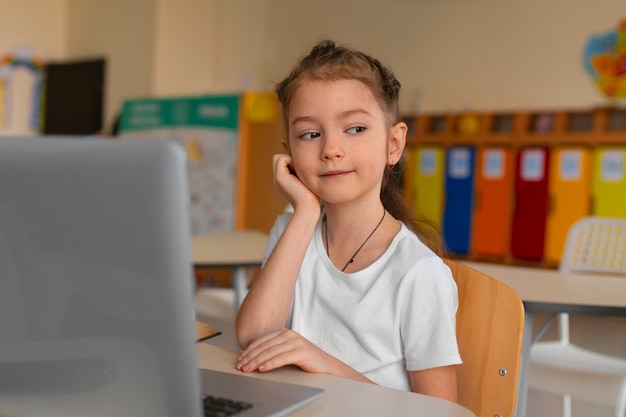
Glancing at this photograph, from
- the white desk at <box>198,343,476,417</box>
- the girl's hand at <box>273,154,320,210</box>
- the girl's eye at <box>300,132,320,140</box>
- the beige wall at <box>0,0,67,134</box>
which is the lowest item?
the white desk at <box>198,343,476,417</box>

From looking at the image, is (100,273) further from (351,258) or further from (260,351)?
(351,258)

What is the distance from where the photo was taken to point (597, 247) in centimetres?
256

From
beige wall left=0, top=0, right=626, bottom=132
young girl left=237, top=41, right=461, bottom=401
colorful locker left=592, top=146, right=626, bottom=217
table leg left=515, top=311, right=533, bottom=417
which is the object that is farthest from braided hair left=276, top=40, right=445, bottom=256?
beige wall left=0, top=0, right=626, bottom=132

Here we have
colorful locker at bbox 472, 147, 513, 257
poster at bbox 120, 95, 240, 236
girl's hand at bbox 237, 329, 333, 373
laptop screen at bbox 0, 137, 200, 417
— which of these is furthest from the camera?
poster at bbox 120, 95, 240, 236

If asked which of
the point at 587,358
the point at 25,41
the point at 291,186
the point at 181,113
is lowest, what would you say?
the point at 587,358

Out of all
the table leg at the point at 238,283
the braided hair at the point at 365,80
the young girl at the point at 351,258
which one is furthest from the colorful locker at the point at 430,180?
the young girl at the point at 351,258

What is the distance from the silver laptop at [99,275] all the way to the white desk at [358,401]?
0.70 feet

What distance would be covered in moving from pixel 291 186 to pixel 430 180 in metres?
4.76

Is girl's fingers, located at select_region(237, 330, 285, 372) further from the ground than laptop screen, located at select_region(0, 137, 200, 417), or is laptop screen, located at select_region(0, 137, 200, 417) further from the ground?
laptop screen, located at select_region(0, 137, 200, 417)

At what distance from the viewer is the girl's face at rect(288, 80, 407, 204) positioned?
115 cm

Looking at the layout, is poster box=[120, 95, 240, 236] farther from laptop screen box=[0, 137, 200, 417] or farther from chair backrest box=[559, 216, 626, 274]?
laptop screen box=[0, 137, 200, 417]

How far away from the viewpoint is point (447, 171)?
18.9ft

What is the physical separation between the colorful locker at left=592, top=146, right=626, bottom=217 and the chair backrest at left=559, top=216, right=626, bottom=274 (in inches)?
104

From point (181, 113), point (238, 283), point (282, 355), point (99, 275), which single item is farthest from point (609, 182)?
point (99, 275)
